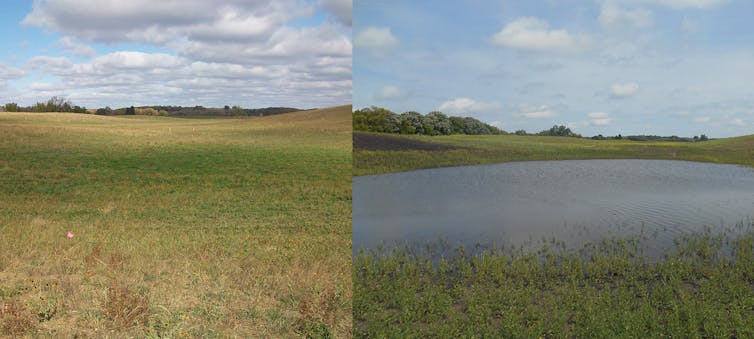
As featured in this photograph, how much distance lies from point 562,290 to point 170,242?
781 centimetres

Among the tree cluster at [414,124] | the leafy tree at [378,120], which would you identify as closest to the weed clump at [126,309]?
the leafy tree at [378,120]

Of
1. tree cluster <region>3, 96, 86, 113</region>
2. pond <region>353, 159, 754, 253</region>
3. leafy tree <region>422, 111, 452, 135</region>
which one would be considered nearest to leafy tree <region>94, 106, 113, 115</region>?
tree cluster <region>3, 96, 86, 113</region>

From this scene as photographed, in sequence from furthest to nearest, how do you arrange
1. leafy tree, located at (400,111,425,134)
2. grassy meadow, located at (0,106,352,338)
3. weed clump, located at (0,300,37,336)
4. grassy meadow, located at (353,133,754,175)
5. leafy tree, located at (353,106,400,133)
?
1. leafy tree, located at (400,111,425,134)
2. leafy tree, located at (353,106,400,133)
3. grassy meadow, located at (353,133,754,175)
4. grassy meadow, located at (0,106,352,338)
5. weed clump, located at (0,300,37,336)

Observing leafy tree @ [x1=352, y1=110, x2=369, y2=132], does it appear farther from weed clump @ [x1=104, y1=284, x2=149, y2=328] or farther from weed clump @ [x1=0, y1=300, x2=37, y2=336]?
weed clump @ [x1=0, y1=300, x2=37, y2=336]

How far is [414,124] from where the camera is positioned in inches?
900

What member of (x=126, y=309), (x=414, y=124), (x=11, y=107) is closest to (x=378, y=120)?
(x=414, y=124)

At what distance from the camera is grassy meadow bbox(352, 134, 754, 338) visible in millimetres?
5051

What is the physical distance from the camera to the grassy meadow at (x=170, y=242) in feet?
18.7

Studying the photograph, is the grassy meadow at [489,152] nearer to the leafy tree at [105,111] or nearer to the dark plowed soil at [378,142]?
the dark plowed soil at [378,142]

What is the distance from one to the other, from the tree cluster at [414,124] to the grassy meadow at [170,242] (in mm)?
3133

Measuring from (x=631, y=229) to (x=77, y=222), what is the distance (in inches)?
540

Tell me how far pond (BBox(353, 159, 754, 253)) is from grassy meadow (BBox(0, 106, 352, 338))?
4.00 feet

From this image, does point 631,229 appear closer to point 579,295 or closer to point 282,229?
point 579,295

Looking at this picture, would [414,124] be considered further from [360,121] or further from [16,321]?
[16,321]
